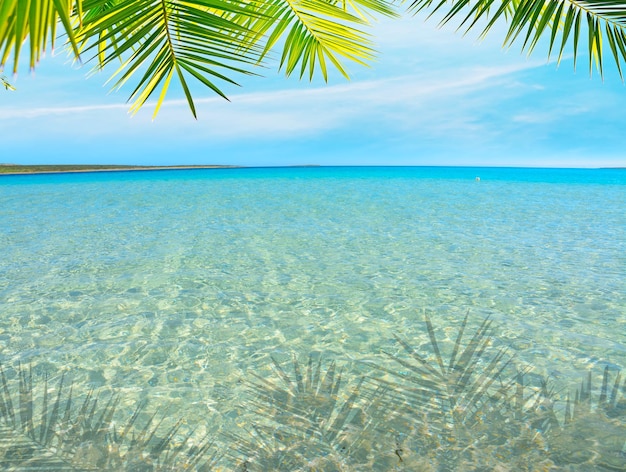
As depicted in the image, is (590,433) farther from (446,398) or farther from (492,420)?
(446,398)

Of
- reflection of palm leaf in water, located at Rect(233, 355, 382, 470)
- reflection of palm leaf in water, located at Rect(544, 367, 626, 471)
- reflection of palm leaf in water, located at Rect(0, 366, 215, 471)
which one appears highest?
reflection of palm leaf in water, located at Rect(544, 367, 626, 471)

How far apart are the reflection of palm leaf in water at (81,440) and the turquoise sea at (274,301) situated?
164 mm

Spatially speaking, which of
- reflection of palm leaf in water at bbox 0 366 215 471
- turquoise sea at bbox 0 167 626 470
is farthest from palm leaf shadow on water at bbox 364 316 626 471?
reflection of palm leaf in water at bbox 0 366 215 471

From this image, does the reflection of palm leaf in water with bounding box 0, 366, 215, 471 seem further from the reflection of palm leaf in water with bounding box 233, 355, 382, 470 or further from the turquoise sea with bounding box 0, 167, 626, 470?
the reflection of palm leaf in water with bounding box 233, 355, 382, 470

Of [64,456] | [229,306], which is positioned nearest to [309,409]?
[64,456]

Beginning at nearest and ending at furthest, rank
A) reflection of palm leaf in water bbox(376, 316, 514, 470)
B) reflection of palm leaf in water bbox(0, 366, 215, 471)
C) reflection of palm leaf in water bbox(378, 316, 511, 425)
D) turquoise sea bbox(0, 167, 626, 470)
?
reflection of palm leaf in water bbox(0, 366, 215, 471)
reflection of palm leaf in water bbox(376, 316, 514, 470)
reflection of palm leaf in water bbox(378, 316, 511, 425)
turquoise sea bbox(0, 167, 626, 470)

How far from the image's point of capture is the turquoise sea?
331 cm

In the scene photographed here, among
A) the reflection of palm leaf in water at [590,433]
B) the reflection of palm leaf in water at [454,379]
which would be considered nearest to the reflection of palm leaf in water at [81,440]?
the reflection of palm leaf in water at [454,379]

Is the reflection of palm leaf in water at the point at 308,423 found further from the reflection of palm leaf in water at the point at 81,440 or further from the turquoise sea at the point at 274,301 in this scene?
the reflection of palm leaf in water at the point at 81,440

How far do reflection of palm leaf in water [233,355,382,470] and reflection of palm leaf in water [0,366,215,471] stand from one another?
31 cm

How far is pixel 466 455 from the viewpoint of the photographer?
2328 mm

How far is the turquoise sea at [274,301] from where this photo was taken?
331 centimetres

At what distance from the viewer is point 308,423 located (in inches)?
102

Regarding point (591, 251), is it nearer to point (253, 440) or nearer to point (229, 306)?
point (229, 306)
